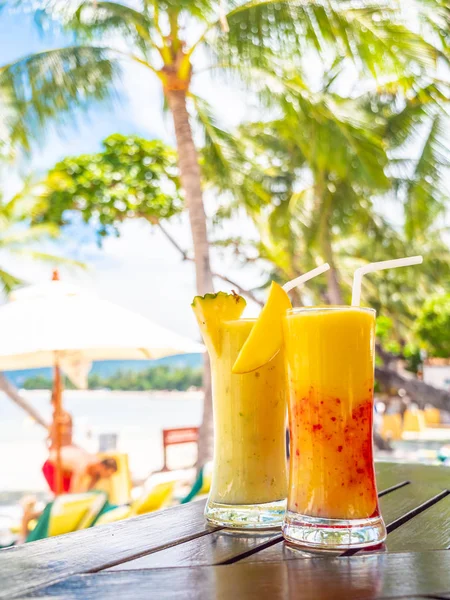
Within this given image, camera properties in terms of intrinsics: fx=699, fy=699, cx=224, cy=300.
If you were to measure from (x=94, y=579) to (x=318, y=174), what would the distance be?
9922 mm

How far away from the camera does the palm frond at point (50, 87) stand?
6.63 meters

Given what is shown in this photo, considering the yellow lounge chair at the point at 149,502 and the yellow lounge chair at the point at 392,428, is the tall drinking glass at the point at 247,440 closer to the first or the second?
the yellow lounge chair at the point at 149,502

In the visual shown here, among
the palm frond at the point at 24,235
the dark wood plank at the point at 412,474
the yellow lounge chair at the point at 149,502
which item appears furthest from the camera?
the palm frond at the point at 24,235

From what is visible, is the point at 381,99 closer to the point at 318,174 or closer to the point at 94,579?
the point at 318,174

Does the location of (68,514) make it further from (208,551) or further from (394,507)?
(208,551)

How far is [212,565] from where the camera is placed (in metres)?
0.71

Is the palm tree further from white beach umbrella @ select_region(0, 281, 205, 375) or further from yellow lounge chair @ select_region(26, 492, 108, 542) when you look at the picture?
yellow lounge chair @ select_region(26, 492, 108, 542)

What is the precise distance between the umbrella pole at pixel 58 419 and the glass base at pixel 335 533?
3501 millimetres

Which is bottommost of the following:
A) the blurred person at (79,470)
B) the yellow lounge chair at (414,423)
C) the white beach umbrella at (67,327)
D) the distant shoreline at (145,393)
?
the distant shoreline at (145,393)

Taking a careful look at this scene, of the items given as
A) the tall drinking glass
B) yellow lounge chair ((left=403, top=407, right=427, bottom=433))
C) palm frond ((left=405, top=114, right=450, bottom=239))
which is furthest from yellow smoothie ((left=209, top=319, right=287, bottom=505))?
yellow lounge chair ((left=403, top=407, right=427, bottom=433))

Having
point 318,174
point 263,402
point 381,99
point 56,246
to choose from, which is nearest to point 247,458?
point 263,402

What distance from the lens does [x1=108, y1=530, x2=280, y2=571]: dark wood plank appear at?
2.37 feet

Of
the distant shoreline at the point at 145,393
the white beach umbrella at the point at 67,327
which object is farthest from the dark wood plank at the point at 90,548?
the distant shoreline at the point at 145,393

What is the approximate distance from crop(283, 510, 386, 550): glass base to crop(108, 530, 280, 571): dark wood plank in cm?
5
